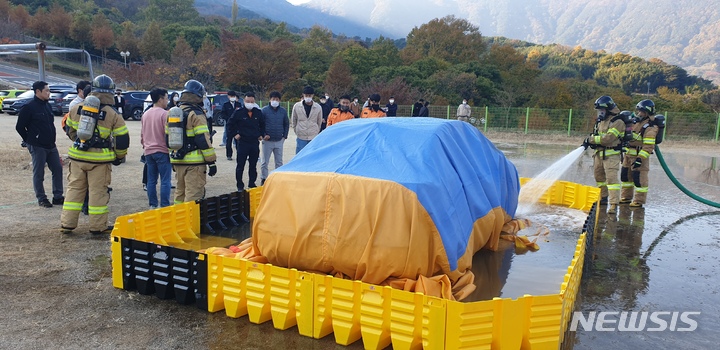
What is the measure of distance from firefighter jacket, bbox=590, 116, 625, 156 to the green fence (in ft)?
62.0

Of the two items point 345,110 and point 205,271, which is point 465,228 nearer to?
point 205,271

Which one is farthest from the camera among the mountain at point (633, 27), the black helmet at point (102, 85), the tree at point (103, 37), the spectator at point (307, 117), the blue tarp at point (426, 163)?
the mountain at point (633, 27)

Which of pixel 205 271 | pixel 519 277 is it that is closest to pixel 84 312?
pixel 205 271

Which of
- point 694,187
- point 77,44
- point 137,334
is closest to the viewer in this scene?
point 137,334

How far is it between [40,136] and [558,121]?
82.8 ft

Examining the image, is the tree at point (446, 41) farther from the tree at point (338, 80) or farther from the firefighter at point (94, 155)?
the firefighter at point (94, 155)

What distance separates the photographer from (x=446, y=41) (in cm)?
5662

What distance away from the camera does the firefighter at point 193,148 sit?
7.32 meters

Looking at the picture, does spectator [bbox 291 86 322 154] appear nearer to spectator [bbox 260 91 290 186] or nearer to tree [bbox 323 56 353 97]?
spectator [bbox 260 91 290 186]

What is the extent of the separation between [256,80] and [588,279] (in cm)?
3981

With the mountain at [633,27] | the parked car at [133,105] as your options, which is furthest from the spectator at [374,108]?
the mountain at [633,27]

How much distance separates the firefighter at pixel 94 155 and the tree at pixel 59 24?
6487cm

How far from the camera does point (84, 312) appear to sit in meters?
4.73

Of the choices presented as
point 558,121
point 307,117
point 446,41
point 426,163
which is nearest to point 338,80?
point 558,121
